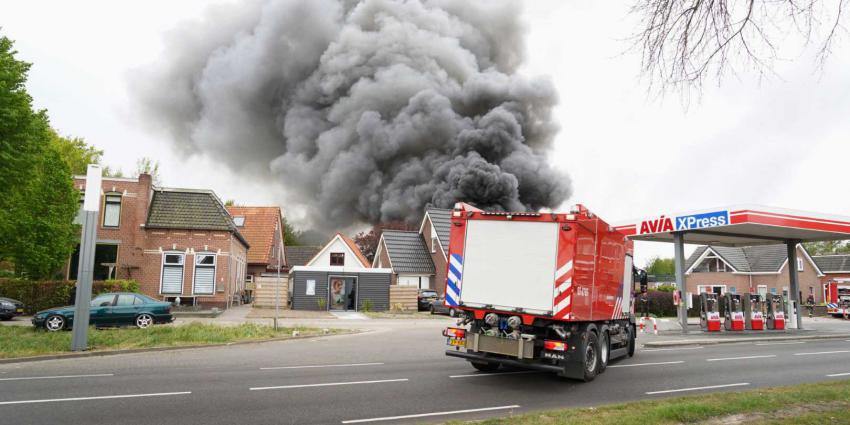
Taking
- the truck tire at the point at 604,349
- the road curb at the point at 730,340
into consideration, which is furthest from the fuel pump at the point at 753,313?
the truck tire at the point at 604,349

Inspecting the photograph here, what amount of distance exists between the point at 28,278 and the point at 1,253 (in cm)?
179

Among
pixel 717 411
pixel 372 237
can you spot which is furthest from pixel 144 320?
pixel 372 237

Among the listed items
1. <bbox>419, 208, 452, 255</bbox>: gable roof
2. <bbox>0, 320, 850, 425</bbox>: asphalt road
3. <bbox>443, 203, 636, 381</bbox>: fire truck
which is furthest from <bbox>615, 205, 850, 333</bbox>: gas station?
<bbox>419, 208, 452, 255</bbox>: gable roof

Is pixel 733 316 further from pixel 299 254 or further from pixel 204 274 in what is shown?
pixel 299 254

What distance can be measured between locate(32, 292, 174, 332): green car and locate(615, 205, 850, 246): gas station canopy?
54.5 ft

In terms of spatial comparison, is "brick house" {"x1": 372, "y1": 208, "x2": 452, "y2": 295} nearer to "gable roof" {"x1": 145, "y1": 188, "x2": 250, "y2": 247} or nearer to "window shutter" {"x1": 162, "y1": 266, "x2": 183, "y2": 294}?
"gable roof" {"x1": 145, "y1": 188, "x2": 250, "y2": 247}

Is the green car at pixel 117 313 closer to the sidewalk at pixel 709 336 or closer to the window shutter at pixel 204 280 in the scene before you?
the window shutter at pixel 204 280

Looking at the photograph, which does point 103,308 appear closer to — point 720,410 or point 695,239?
point 720,410

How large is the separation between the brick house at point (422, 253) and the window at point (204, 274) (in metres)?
14.6

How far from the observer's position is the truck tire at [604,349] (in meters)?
10.6

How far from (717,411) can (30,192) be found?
26235 mm

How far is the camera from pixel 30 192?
2342 cm

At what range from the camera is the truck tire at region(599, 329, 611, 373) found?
10555mm

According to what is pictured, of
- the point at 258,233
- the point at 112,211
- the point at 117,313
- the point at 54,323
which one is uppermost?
the point at 258,233
